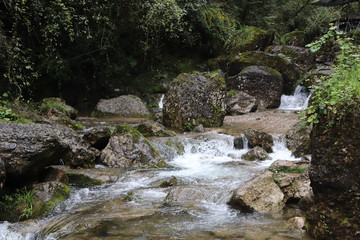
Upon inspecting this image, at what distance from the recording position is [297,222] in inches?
158

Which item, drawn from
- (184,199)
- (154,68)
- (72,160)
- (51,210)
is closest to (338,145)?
(184,199)

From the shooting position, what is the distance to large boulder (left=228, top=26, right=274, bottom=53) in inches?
735

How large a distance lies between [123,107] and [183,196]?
31.1ft

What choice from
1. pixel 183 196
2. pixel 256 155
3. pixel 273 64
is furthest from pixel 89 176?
pixel 273 64

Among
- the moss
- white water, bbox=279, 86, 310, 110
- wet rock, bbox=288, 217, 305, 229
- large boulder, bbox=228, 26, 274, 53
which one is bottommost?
the moss

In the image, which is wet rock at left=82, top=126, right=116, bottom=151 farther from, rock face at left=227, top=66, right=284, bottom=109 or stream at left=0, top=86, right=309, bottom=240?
rock face at left=227, top=66, right=284, bottom=109

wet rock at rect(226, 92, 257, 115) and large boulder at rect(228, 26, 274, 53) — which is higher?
large boulder at rect(228, 26, 274, 53)

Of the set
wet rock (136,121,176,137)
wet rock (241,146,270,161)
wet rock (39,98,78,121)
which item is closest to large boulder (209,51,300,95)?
wet rock (136,121,176,137)

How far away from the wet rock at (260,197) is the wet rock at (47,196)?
114 inches

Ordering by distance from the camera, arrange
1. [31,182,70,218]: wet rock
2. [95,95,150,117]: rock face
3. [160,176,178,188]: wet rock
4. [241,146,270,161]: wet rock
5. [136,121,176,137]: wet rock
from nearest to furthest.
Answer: [31,182,70,218]: wet rock
[160,176,178,188]: wet rock
[241,146,270,161]: wet rock
[136,121,176,137]: wet rock
[95,95,150,117]: rock face

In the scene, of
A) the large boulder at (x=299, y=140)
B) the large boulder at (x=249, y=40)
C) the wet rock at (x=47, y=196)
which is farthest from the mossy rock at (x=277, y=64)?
the wet rock at (x=47, y=196)

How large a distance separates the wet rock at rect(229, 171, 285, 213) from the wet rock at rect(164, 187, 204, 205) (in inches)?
23.9

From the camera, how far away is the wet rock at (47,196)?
4.61 metres

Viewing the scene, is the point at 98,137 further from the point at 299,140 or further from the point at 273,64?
the point at 273,64
